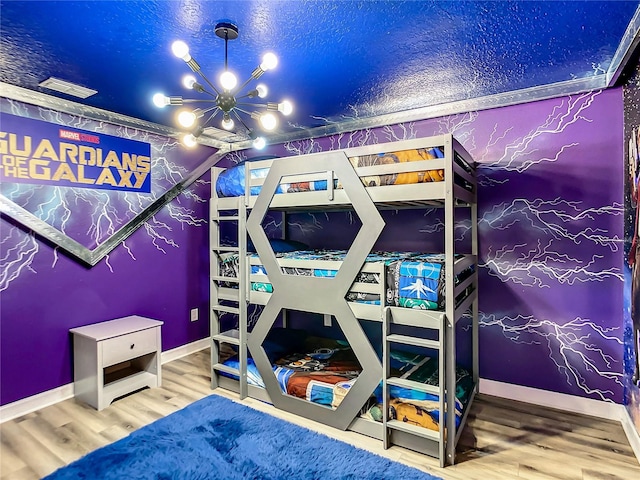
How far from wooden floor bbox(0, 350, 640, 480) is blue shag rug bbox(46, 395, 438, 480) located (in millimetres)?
117

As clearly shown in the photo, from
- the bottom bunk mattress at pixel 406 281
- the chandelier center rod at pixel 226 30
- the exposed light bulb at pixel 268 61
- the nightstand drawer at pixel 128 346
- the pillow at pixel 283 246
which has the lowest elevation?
the nightstand drawer at pixel 128 346

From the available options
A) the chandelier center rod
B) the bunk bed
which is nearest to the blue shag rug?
the bunk bed

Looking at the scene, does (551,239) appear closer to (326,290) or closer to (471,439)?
(471,439)

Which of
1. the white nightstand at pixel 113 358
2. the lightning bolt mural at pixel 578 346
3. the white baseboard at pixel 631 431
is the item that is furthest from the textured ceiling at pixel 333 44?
the white baseboard at pixel 631 431

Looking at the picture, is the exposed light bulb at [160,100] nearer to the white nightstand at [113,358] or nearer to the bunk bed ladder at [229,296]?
the bunk bed ladder at [229,296]

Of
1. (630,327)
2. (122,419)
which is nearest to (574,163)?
(630,327)

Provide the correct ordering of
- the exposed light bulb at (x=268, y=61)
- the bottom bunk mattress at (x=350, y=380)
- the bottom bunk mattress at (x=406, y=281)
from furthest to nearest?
the bottom bunk mattress at (x=350, y=380) → the bottom bunk mattress at (x=406, y=281) → the exposed light bulb at (x=268, y=61)

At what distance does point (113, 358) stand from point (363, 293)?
6.26 feet

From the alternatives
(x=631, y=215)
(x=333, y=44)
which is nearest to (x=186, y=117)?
(x=333, y=44)

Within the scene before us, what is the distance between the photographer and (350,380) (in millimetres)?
2508

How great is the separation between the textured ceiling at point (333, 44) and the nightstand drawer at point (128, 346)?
182 centimetres

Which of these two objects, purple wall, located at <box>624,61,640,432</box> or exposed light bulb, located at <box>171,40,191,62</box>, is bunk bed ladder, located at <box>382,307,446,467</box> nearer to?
purple wall, located at <box>624,61,640,432</box>

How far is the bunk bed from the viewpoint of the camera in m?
2.04

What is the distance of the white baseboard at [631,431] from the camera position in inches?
80.4
